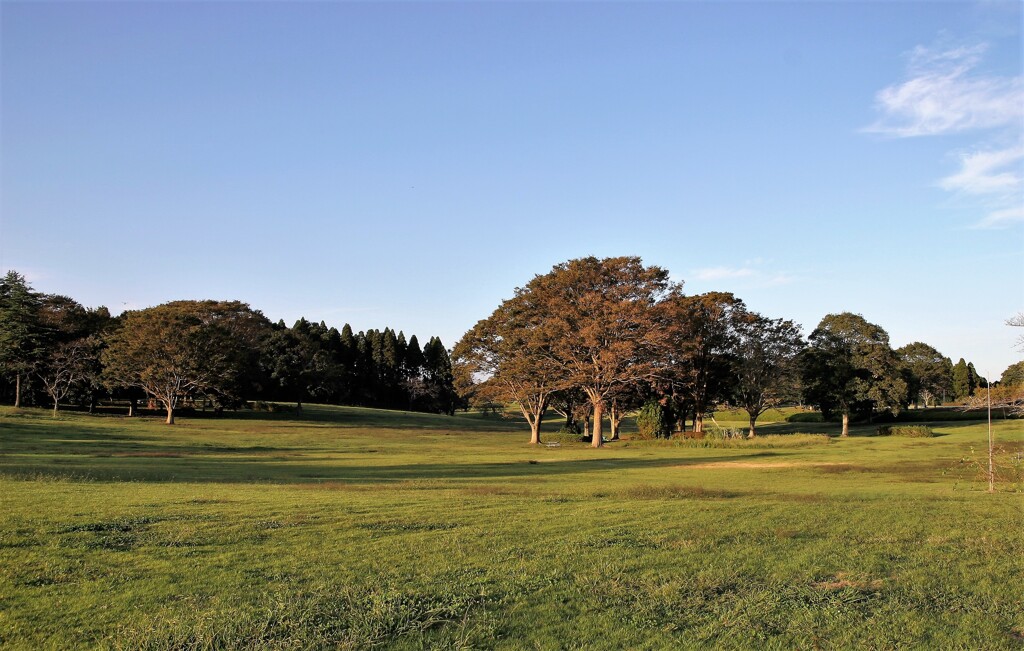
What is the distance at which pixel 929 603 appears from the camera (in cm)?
824

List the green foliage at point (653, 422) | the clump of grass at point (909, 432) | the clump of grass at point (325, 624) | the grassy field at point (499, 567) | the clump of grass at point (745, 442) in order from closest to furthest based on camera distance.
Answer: the clump of grass at point (325, 624) → the grassy field at point (499, 567) → the clump of grass at point (745, 442) → the clump of grass at point (909, 432) → the green foliage at point (653, 422)

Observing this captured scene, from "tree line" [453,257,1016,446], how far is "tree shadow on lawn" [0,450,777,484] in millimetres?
18165

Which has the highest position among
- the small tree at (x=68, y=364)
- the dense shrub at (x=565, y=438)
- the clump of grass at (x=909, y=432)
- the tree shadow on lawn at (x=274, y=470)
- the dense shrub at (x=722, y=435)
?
the small tree at (x=68, y=364)

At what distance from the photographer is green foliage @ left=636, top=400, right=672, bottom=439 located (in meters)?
58.7

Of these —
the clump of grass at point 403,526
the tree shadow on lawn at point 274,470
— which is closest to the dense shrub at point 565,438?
the tree shadow on lawn at point 274,470

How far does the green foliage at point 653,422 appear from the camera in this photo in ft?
192

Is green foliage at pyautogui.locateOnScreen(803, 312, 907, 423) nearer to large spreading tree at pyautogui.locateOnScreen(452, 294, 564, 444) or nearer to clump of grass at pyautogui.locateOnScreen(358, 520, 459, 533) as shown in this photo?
large spreading tree at pyautogui.locateOnScreen(452, 294, 564, 444)

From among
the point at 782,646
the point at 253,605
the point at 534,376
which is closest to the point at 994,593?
the point at 782,646

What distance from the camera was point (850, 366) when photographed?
6962 centimetres

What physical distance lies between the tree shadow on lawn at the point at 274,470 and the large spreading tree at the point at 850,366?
4011cm

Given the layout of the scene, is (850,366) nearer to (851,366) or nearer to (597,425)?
(851,366)

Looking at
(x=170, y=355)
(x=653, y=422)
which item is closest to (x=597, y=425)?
(x=653, y=422)

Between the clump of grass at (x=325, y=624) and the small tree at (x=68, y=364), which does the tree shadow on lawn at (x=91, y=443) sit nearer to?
the small tree at (x=68, y=364)

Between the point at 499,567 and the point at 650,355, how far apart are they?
46.6m
